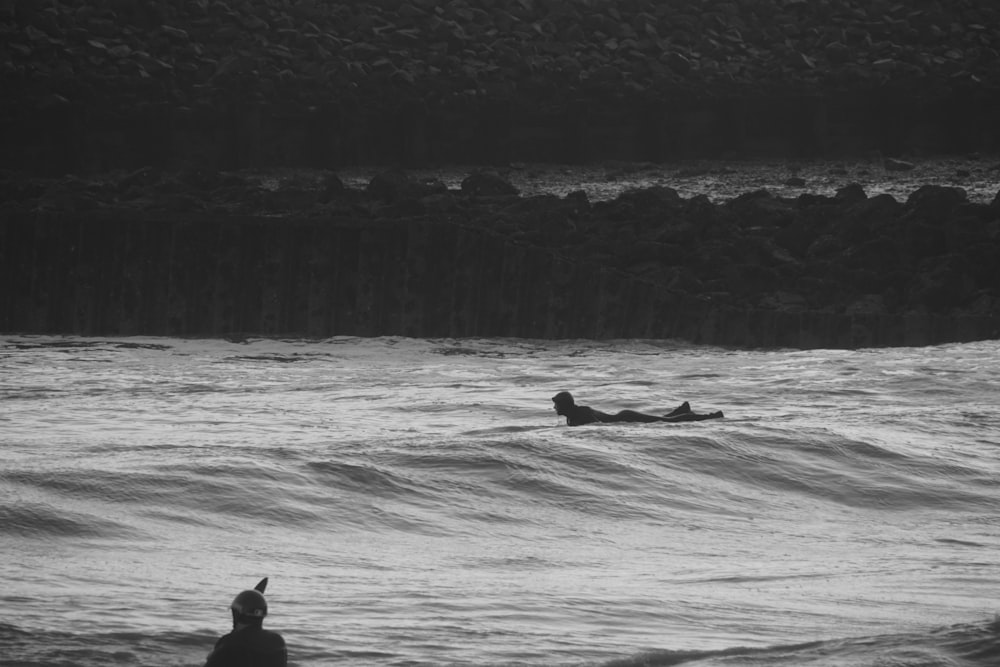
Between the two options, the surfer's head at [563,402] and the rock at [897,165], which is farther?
the rock at [897,165]

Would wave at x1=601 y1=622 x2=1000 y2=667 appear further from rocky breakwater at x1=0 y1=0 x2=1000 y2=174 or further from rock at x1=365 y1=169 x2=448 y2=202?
rocky breakwater at x1=0 y1=0 x2=1000 y2=174

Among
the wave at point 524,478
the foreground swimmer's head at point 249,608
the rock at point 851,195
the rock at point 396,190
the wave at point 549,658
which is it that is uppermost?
the rock at point 851,195

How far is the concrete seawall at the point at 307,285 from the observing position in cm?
2041

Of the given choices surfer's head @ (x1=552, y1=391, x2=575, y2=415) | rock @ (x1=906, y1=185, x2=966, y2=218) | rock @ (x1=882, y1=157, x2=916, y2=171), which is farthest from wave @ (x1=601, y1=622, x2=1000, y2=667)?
rock @ (x1=882, y1=157, x2=916, y2=171)

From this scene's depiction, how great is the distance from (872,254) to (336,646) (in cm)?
1570

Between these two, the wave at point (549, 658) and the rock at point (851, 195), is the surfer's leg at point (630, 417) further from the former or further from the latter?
the rock at point (851, 195)

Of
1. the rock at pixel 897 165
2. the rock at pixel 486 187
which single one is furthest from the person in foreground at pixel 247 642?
the rock at pixel 897 165

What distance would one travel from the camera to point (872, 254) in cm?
2216

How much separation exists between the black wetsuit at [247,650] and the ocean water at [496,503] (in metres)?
1.63

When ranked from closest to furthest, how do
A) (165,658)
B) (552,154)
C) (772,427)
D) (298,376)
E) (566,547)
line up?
(165,658)
(566,547)
(772,427)
(298,376)
(552,154)

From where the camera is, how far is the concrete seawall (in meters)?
20.4

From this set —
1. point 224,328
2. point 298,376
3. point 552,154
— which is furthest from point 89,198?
point 552,154

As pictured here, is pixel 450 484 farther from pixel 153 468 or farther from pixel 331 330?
pixel 331 330

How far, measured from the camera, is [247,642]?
236 inches
